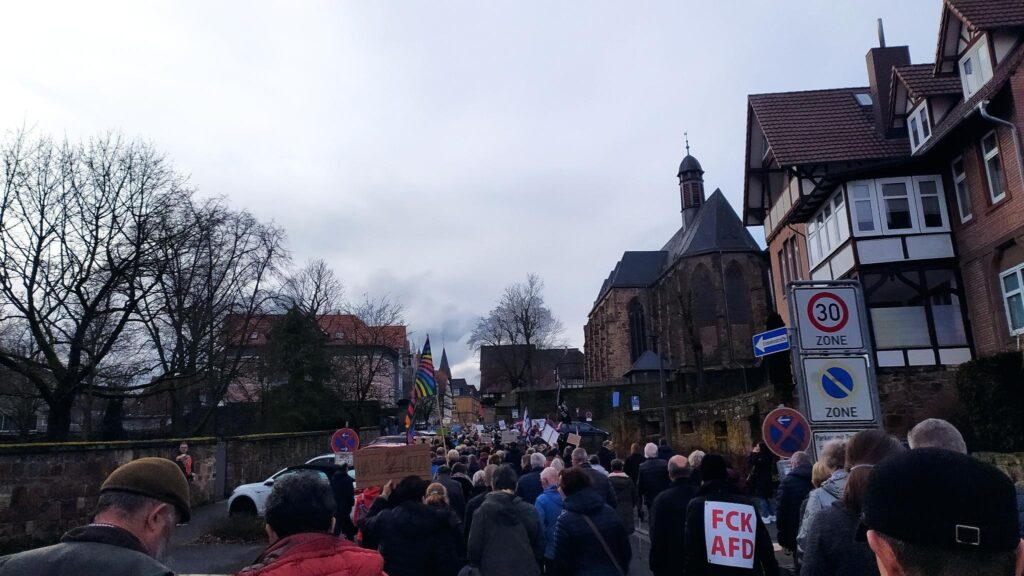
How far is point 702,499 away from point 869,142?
2390 centimetres

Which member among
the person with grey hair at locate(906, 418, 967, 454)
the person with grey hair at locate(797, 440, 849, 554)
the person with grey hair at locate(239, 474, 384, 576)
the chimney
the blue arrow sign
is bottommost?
the person with grey hair at locate(797, 440, 849, 554)

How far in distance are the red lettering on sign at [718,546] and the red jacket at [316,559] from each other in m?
3.34

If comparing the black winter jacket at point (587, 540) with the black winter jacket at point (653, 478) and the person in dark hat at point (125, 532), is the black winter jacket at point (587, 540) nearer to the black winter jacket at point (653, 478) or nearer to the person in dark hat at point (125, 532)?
the person in dark hat at point (125, 532)

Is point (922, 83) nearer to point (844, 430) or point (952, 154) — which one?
point (952, 154)

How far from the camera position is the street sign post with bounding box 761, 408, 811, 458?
852 centimetres

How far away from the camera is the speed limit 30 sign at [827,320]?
748 centimetres

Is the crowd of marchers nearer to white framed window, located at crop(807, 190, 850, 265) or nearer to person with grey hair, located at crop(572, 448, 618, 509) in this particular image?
person with grey hair, located at crop(572, 448, 618, 509)

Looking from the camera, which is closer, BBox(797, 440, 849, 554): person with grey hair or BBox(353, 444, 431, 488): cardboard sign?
BBox(797, 440, 849, 554): person with grey hair

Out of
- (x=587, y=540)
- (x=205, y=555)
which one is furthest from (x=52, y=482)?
(x=587, y=540)

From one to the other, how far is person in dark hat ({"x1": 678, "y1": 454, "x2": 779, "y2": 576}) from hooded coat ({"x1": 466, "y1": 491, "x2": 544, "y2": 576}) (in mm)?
1428

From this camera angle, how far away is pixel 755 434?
23.0 metres

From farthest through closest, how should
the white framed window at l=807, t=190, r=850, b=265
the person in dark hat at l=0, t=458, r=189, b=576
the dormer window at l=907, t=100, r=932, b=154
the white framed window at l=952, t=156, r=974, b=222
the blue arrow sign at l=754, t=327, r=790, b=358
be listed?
the white framed window at l=807, t=190, r=850, b=265 < the dormer window at l=907, t=100, r=932, b=154 < the white framed window at l=952, t=156, r=974, b=222 < the blue arrow sign at l=754, t=327, r=790, b=358 < the person in dark hat at l=0, t=458, r=189, b=576

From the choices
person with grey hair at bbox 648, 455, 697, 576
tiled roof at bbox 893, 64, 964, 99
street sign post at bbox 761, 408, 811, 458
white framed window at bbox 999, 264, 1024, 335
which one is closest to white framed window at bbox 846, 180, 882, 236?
tiled roof at bbox 893, 64, 964, 99

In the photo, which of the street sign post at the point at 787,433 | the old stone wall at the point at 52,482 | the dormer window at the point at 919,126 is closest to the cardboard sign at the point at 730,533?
Result: the street sign post at the point at 787,433
